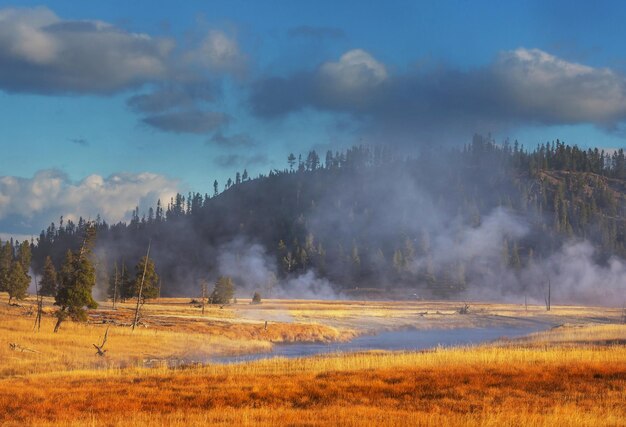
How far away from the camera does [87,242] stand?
59281mm

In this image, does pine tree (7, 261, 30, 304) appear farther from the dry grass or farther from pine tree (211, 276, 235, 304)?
the dry grass

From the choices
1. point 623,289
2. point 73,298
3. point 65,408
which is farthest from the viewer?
point 623,289

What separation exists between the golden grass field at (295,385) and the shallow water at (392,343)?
154 inches

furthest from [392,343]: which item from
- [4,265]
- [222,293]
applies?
[4,265]

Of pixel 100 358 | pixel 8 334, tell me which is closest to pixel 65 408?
pixel 100 358

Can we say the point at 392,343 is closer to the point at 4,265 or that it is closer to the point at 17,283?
the point at 17,283

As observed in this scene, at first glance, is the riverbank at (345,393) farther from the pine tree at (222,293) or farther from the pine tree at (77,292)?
the pine tree at (222,293)

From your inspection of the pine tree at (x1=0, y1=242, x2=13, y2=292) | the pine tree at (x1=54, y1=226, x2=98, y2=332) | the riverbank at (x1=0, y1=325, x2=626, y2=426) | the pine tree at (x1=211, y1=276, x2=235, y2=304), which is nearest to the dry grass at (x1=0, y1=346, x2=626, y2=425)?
the riverbank at (x1=0, y1=325, x2=626, y2=426)

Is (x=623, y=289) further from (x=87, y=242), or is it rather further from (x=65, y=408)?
(x=65, y=408)

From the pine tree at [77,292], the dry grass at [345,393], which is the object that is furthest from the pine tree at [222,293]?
the dry grass at [345,393]

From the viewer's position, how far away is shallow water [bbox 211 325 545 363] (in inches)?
2183

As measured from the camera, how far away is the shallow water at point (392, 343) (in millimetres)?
55438

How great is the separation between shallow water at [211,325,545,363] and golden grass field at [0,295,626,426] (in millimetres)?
3912

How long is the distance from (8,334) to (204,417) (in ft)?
120
